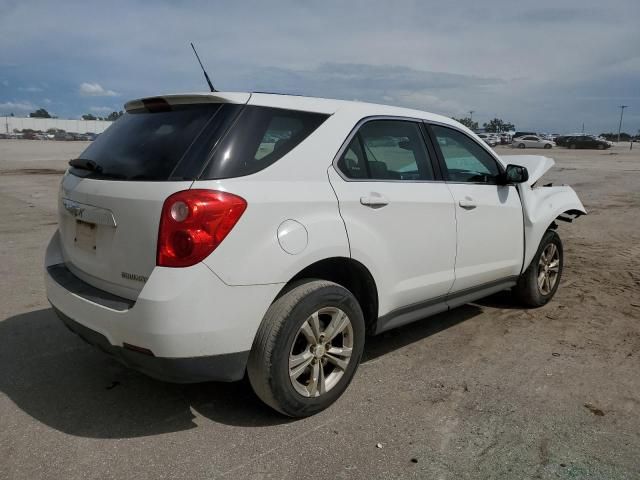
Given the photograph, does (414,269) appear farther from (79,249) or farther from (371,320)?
(79,249)

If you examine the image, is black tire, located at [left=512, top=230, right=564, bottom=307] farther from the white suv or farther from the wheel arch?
the wheel arch

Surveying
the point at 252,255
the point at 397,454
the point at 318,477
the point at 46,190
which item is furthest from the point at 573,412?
the point at 46,190

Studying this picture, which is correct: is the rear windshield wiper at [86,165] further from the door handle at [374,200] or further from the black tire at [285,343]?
the door handle at [374,200]

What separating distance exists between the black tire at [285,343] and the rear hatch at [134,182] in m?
0.66

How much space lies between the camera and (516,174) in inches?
166

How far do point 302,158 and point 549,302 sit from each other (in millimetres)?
3435

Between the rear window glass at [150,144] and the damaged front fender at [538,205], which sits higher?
the rear window glass at [150,144]

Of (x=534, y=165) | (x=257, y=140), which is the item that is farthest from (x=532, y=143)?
(x=257, y=140)

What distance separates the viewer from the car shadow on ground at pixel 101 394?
294cm

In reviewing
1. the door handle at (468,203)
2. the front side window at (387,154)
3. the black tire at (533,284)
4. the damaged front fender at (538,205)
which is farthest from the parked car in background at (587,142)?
the front side window at (387,154)

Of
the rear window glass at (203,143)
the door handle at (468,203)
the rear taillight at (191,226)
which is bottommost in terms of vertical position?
the door handle at (468,203)

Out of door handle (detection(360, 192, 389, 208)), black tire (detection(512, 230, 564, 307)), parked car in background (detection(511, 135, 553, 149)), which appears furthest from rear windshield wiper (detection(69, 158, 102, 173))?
parked car in background (detection(511, 135, 553, 149))

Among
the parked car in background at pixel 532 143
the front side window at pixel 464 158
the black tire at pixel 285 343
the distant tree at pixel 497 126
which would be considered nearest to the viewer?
the black tire at pixel 285 343

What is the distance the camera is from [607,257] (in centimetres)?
693
